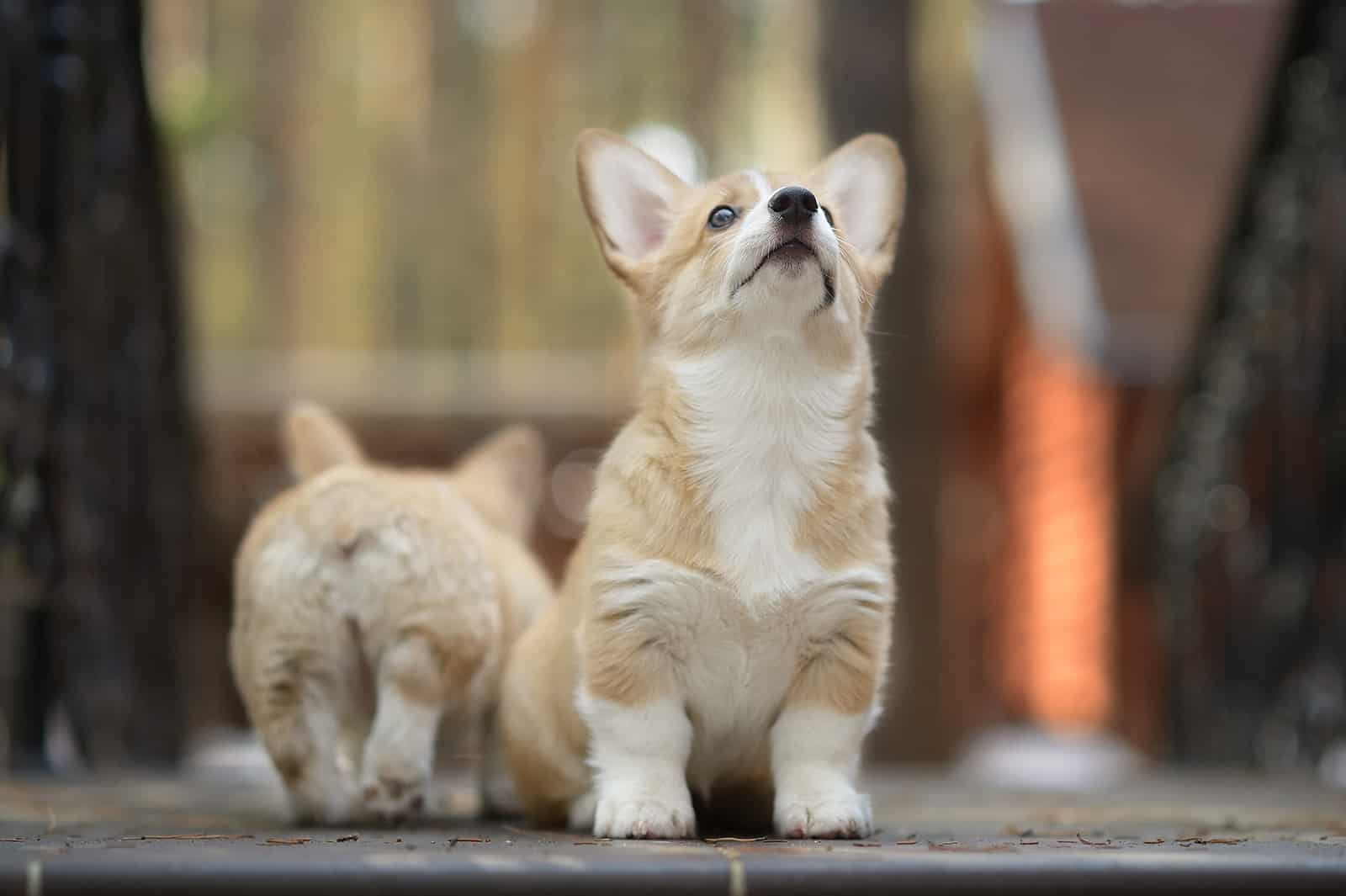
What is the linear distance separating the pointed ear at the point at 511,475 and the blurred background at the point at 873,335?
0.26 metres

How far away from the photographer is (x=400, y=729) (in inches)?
86.4

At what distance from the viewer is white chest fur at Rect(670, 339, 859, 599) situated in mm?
2018

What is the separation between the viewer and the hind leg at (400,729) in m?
2.19

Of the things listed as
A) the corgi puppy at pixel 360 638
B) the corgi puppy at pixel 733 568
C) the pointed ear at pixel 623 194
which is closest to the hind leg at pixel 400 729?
the corgi puppy at pixel 360 638

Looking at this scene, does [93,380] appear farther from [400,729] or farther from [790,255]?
[790,255]

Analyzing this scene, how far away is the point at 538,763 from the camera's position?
2.25 m

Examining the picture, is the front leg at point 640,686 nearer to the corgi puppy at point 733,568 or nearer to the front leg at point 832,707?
the corgi puppy at point 733,568

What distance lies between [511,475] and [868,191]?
3.13 feet

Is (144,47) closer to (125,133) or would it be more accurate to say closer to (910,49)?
(125,133)

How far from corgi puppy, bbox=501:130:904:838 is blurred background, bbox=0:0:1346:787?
Result: 667 millimetres

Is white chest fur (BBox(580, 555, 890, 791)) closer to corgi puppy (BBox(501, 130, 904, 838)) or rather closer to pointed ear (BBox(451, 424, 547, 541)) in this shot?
corgi puppy (BBox(501, 130, 904, 838))

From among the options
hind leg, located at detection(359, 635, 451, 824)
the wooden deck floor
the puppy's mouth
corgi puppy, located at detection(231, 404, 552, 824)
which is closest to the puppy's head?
the puppy's mouth

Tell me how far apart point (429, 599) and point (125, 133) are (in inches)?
84.1

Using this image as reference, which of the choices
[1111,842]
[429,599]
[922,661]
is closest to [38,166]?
[429,599]
